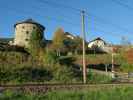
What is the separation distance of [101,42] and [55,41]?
160 feet

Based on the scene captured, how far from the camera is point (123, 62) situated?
2438 inches

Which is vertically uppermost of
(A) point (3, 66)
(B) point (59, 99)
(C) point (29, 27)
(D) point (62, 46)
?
(C) point (29, 27)

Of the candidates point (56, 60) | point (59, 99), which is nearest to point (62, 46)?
point (56, 60)

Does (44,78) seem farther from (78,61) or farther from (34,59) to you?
(78,61)

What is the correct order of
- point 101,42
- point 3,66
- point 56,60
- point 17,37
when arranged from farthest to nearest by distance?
point 101,42
point 17,37
point 56,60
point 3,66

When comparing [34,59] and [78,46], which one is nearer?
[34,59]

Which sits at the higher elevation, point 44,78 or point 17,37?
point 17,37

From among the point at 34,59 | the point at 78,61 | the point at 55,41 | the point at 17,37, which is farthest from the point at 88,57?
the point at 17,37

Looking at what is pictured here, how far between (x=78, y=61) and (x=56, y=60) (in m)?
16.9

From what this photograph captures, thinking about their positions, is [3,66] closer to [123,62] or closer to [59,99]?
[59,99]

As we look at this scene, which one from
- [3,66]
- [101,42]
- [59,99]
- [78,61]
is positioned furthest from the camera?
[101,42]

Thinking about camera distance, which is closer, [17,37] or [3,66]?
[3,66]

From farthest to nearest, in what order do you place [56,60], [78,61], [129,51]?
[78,61] < [129,51] < [56,60]

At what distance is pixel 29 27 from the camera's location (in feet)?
302
